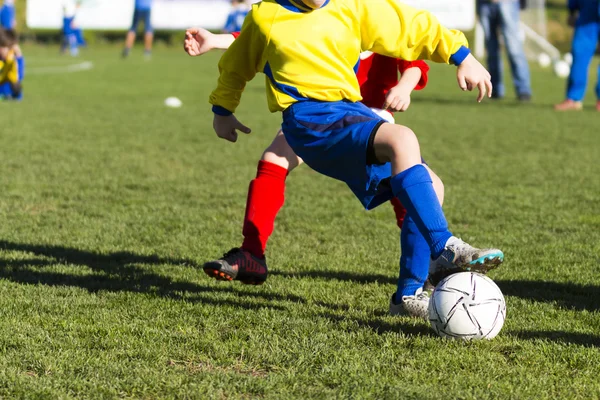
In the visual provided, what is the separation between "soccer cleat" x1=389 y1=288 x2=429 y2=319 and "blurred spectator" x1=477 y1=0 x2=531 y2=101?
35.8ft

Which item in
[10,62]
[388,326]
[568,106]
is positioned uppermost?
[388,326]

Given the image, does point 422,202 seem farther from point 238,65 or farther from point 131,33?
point 131,33

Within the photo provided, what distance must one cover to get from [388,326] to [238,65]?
3.98ft

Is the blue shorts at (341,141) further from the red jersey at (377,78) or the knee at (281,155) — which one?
the red jersey at (377,78)

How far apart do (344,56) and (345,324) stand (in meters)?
1.03

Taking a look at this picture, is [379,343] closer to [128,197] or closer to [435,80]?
[128,197]

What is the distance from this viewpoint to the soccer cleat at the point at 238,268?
11.8 feet

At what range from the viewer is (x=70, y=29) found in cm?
2823

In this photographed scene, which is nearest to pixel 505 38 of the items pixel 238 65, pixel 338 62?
Result: pixel 238 65

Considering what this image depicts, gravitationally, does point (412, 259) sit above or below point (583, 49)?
above

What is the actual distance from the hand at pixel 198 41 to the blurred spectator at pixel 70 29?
24822 mm

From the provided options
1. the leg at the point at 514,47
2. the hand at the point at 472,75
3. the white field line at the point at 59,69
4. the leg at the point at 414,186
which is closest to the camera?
the leg at the point at 414,186

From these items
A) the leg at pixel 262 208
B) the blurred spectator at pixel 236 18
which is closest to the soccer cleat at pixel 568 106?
the leg at pixel 262 208

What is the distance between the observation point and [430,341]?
3.24m
